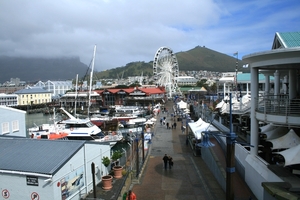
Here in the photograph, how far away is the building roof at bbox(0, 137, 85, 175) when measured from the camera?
10.7m

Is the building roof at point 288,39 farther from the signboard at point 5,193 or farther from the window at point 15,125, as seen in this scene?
the window at point 15,125

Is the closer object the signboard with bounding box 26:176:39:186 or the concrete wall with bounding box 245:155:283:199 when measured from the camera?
the signboard with bounding box 26:176:39:186

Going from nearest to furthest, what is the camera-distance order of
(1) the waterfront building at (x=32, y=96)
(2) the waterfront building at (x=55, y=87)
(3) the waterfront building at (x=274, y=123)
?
(3) the waterfront building at (x=274, y=123)
(1) the waterfront building at (x=32, y=96)
(2) the waterfront building at (x=55, y=87)

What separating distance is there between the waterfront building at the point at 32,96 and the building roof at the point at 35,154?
90.2m

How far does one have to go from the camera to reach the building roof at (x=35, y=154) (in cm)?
1073

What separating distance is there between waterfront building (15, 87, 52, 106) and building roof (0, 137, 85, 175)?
90179mm

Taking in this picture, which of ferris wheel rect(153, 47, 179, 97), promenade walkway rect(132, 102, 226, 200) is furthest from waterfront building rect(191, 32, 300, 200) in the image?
ferris wheel rect(153, 47, 179, 97)

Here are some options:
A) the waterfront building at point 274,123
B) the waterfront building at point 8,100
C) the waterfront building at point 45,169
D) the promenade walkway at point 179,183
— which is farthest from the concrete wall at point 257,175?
the waterfront building at point 8,100

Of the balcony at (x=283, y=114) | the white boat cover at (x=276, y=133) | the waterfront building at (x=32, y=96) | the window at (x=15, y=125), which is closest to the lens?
the balcony at (x=283, y=114)

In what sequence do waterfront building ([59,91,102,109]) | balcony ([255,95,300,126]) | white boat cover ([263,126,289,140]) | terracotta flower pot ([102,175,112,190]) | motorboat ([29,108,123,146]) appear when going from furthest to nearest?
waterfront building ([59,91,102,109]) → motorboat ([29,108,123,146]) → white boat cover ([263,126,289,140]) → terracotta flower pot ([102,175,112,190]) → balcony ([255,95,300,126])

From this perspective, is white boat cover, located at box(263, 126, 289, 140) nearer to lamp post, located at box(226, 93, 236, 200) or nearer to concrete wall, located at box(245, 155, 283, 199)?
concrete wall, located at box(245, 155, 283, 199)

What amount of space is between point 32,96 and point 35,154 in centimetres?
9708

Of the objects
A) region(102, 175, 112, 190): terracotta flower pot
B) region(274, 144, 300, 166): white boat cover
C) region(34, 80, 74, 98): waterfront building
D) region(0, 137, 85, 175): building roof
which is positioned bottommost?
region(102, 175, 112, 190): terracotta flower pot

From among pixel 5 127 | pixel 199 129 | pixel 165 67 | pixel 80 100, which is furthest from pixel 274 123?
pixel 80 100
